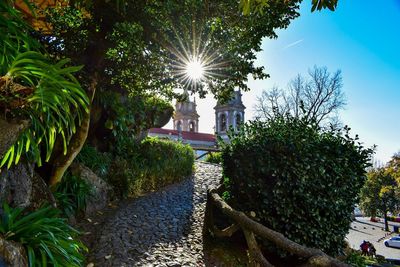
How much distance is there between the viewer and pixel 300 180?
4242 mm

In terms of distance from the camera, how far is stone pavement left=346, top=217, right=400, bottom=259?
2108 cm

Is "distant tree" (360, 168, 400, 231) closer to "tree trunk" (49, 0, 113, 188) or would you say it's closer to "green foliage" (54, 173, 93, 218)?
"green foliage" (54, 173, 93, 218)

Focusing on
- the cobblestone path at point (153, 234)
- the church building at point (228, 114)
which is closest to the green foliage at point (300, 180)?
the cobblestone path at point (153, 234)

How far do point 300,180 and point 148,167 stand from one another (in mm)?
4742

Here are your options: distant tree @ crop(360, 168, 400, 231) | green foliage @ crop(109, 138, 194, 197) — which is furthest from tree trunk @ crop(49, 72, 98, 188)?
distant tree @ crop(360, 168, 400, 231)

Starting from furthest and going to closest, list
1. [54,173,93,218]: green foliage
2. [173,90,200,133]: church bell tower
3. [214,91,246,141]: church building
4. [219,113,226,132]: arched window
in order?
[173,90,200,133]: church bell tower, [219,113,226,132]: arched window, [214,91,246,141]: church building, [54,173,93,218]: green foliage

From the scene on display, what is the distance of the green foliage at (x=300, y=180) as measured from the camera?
14.0 feet

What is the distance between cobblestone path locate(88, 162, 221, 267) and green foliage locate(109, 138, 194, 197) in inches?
19.8

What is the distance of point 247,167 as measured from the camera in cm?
461

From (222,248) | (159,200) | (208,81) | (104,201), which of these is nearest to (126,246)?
(222,248)

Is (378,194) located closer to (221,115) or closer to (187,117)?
(221,115)

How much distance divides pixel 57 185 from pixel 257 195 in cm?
327

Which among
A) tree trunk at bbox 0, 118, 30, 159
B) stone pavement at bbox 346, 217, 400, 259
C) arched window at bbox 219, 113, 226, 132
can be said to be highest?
arched window at bbox 219, 113, 226, 132

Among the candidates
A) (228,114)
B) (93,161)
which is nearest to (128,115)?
(93,161)
